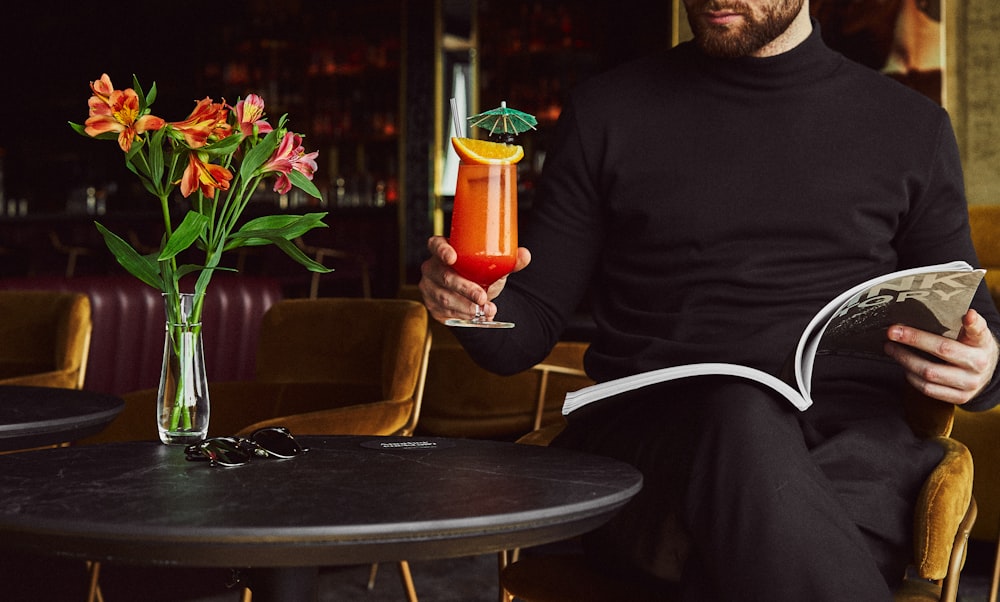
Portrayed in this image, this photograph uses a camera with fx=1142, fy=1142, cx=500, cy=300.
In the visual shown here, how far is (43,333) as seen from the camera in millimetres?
2932

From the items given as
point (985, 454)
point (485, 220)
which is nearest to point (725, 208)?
point (485, 220)

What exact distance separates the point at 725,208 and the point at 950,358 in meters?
0.43

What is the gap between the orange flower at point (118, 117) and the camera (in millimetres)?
1290

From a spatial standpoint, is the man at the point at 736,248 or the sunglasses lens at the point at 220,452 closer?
the sunglasses lens at the point at 220,452

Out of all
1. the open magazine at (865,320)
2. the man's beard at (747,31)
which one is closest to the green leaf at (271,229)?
the open magazine at (865,320)

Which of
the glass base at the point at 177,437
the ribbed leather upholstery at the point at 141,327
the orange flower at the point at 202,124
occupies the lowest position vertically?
the ribbed leather upholstery at the point at 141,327

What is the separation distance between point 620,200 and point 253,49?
25.6 feet

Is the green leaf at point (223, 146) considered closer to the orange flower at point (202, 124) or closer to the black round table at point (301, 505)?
the orange flower at point (202, 124)

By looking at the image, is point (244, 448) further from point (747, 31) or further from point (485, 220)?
point (747, 31)

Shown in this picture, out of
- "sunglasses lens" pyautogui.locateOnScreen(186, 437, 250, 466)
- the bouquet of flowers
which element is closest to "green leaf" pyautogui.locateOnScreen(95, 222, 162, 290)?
the bouquet of flowers

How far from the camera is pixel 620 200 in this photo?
69.1 inches

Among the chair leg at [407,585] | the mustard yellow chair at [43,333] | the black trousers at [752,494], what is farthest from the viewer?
the mustard yellow chair at [43,333]

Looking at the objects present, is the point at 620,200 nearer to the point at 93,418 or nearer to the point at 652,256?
the point at 652,256

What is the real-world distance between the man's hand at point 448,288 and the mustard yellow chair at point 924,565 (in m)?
0.34
